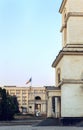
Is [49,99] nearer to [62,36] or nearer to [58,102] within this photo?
[58,102]

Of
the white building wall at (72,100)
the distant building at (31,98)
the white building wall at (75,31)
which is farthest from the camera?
the distant building at (31,98)

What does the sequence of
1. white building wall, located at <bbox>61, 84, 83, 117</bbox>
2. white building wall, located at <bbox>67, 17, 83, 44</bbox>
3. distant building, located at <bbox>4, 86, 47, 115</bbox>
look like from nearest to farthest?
white building wall, located at <bbox>61, 84, 83, 117</bbox> → white building wall, located at <bbox>67, 17, 83, 44</bbox> → distant building, located at <bbox>4, 86, 47, 115</bbox>

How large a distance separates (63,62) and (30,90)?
112 metres

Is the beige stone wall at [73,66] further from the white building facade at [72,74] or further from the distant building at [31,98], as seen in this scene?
the distant building at [31,98]

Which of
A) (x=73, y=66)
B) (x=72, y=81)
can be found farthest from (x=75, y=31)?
(x=72, y=81)

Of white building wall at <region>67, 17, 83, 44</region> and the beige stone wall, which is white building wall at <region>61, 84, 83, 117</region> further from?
white building wall at <region>67, 17, 83, 44</region>

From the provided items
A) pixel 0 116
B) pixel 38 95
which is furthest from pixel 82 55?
pixel 38 95

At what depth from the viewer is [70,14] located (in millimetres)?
49219

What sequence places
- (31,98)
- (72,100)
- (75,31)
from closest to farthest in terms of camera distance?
(72,100) → (75,31) → (31,98)

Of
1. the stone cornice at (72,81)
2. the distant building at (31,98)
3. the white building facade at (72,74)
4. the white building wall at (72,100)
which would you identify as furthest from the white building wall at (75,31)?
the distant building at (31,98)

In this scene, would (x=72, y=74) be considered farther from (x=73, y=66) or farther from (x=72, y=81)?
(x=73, y=66)

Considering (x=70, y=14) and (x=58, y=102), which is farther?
(x=58, y=102)

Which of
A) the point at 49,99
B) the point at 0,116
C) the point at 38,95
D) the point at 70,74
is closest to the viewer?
the point at 70,74

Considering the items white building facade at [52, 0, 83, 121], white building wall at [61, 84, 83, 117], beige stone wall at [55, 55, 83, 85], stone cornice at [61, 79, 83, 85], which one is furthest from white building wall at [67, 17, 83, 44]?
white building wall at [61, 84, 83, 117]
